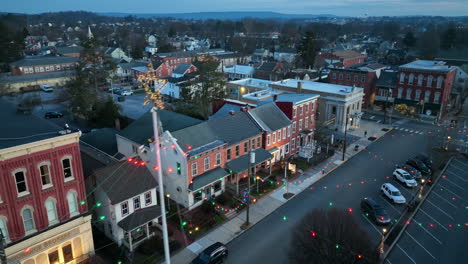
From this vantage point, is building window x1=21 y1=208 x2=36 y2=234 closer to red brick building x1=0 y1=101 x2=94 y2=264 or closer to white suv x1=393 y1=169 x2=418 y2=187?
red brick building x1=0 y1=101 x2=94 y2=264

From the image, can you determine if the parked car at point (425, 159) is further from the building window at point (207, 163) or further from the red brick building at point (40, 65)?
the red brick building at point (40, 65)

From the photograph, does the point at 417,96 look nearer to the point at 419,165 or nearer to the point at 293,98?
the point at 419,165

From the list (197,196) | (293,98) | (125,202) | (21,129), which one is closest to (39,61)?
(293,98)

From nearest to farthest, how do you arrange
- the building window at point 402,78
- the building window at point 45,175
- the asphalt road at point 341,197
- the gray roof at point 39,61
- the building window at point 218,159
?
the building window at point 45,175
the asphalt road at point 341,197
the building window at point 218,159
the building window at point 402,78
the gray roof at point 39,61

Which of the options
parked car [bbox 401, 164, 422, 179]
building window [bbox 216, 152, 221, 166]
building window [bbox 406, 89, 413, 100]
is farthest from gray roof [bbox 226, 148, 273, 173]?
building window [bbox 406, 89, 413, 100]

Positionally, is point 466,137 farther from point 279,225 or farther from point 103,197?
point 103,197

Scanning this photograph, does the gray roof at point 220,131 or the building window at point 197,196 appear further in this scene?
the gray roof at point 220,131

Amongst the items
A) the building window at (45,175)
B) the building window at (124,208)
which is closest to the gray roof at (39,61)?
the building window at (124,208)
